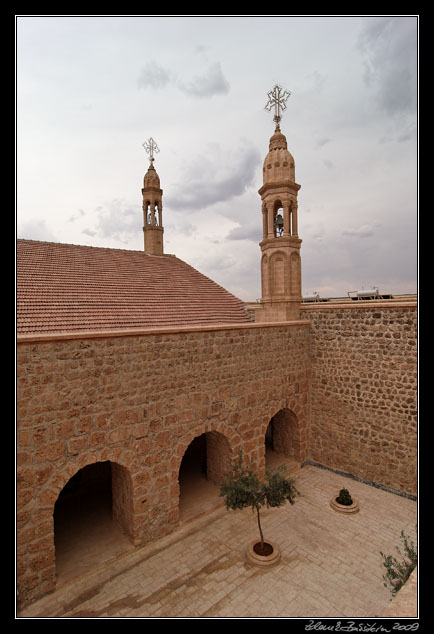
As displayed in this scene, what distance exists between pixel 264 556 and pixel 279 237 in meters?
10.0

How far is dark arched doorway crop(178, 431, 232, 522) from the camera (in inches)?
359

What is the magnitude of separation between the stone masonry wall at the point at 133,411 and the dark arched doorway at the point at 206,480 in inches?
10.6

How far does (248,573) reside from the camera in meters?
6.92

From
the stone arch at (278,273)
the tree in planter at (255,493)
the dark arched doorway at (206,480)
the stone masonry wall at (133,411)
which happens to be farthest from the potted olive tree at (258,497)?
the stone arch at (278,273)

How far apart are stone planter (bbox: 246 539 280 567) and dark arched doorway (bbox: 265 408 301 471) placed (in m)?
3.77

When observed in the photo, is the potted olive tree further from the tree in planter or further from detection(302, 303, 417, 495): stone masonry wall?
detection(302, 303, 417, 495): stone masonry wall

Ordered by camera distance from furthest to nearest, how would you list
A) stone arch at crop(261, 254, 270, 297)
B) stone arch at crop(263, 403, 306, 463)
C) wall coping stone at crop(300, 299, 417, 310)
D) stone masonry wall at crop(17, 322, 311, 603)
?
stone arch at crop(261, 254, 270, 297)
stone arch at crop(263, 403, 306, 463)
wall coping stone at crop(300, 299, 417, 310)
stone masonry wall at crop(17, 322, 311, 603)

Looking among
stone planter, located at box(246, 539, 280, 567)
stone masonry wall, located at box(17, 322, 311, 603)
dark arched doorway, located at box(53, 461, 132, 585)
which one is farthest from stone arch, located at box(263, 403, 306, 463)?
dark arched doorway, located at box(53, 461, 132, 585)

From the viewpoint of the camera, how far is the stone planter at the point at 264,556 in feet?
23.3

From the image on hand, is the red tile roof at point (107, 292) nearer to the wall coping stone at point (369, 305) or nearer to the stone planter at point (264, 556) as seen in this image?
the wall coping stone at point (369, 305)

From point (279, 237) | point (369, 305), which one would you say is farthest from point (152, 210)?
point (369, 305)

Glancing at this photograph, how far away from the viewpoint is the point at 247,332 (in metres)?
9.73

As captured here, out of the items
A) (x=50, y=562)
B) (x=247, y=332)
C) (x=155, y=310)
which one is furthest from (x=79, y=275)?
(x=50, y=562)

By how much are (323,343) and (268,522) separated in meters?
5.91
